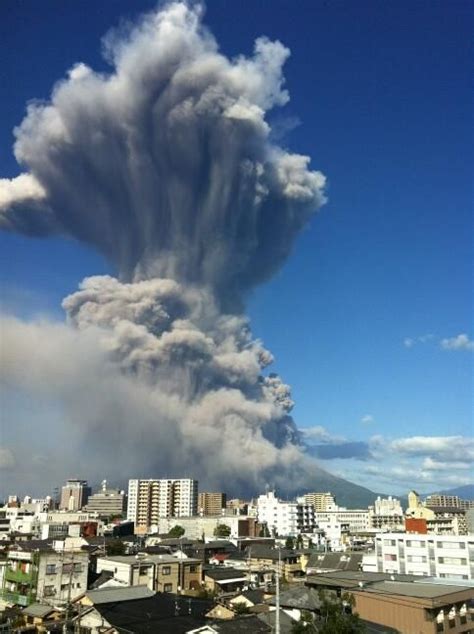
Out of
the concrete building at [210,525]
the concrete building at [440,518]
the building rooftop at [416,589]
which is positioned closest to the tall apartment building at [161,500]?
the concrete building at [210,525]

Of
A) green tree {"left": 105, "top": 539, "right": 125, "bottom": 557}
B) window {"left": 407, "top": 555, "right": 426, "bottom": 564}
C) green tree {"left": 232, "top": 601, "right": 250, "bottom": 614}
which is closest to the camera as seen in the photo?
green tree {"left": 232, "top": 601, "right": 250, "bottom": 614}

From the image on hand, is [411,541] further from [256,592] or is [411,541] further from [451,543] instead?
[256,592]

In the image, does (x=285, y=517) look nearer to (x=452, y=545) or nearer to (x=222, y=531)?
(x=222, y=531)

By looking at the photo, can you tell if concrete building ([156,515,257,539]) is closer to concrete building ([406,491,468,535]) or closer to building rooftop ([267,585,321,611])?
concrete building ([406,491,468,535])

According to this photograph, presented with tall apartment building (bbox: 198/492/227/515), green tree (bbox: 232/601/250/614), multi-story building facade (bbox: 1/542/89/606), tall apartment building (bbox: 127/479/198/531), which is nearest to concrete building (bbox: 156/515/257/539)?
tall apartment building (bbox: 127/479/198/531)

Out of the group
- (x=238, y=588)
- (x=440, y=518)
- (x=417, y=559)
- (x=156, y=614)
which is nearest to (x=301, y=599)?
(x=156, y=614)
